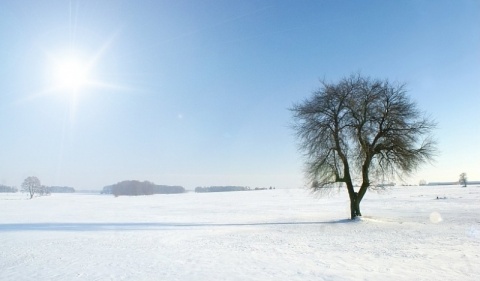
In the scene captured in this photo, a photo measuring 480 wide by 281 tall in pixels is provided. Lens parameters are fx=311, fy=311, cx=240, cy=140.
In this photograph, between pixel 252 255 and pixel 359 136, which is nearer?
pixel 252 255

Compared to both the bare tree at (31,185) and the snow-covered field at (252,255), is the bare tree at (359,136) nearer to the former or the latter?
the snow-covered field at (252,255)

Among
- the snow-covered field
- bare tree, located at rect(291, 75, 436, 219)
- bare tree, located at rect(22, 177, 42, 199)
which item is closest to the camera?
the snow-covered field

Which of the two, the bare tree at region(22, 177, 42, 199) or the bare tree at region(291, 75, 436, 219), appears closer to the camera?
the bare tree at region(291, 75, 436, 219)

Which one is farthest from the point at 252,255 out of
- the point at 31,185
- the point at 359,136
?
the point at 31,185

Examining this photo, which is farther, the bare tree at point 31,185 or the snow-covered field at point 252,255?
the bare tree at point 31,185

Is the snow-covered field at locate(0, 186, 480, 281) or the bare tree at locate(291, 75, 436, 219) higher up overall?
the bare tree at locate(291, 75, 436, 219)

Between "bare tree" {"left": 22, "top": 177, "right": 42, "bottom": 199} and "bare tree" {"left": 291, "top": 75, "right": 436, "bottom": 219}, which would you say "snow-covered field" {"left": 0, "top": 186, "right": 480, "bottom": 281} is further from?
"bare tree" {"left": 22, "top": 177, "right": 42, "bottom": 199}

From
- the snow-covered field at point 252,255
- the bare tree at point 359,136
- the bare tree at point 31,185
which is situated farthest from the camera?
the bare tree at point 31,185

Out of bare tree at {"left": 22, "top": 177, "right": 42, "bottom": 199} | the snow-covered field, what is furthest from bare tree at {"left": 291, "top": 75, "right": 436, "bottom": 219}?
bare tree at {"left": 22, "top": 177, "right": 42, "bottom": 199}

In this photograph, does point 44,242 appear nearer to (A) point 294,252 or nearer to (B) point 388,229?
(A) point 294,252

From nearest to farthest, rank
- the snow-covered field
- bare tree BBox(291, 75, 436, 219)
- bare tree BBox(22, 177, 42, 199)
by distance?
the snow-covered field → bare tree BBox(291, 75, 436, 219) → bare tree BBox(22, 177, 42, 199)

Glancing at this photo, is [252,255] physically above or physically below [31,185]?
below

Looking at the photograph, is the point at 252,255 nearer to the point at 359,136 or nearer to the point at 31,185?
the point at 359,136

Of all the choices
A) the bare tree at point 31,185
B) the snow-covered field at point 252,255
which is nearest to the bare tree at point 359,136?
the snow-covered field at point 252,255
